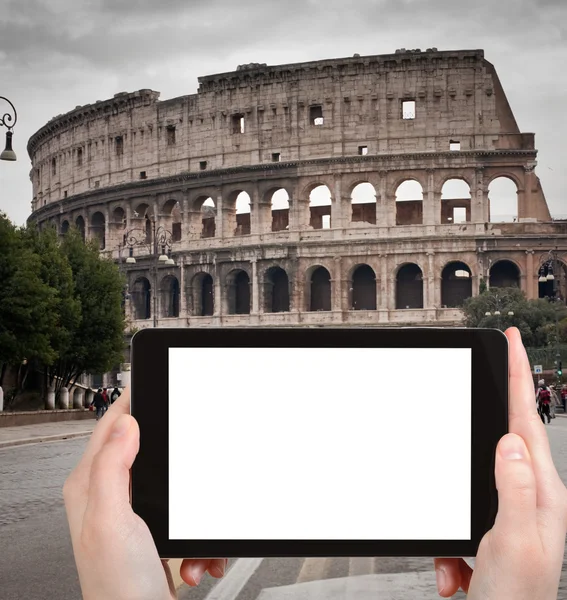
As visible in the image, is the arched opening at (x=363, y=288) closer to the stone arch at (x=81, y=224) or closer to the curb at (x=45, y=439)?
the stone arch at (x=81, y=224)

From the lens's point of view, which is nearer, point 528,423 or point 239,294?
point 528,423

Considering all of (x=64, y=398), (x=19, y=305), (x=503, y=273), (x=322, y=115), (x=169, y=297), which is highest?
(x=322, y=115)

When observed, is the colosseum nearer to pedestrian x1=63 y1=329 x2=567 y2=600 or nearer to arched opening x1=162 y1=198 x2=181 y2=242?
arched opening x1=162 y1=198 x2=181 y2=242

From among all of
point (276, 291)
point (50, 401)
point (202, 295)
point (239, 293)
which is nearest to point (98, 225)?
point (202, 295)

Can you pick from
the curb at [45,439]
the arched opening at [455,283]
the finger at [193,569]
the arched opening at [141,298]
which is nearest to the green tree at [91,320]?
the curb at [45,439]

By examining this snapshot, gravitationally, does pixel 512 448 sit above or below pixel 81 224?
below

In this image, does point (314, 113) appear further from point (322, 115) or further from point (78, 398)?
point (78, 398)

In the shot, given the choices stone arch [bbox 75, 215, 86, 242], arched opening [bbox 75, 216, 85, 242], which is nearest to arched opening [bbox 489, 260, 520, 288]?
stone arch [bbox 75, 215, 86, 242]
